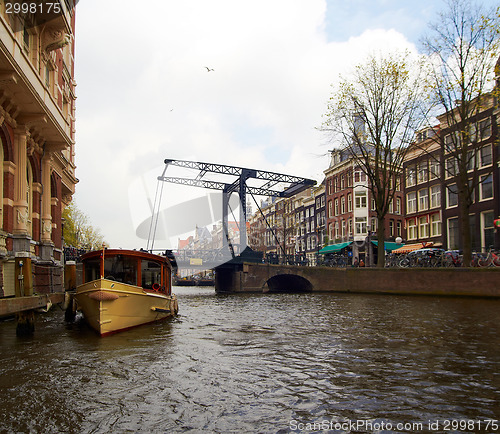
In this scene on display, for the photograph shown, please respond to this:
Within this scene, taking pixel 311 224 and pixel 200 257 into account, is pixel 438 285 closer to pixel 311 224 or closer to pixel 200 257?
pixel 200 257

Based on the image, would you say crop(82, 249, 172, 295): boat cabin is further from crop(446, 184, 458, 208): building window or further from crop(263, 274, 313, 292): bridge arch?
crop(446, 184, 458, 208): building window

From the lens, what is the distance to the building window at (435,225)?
1465 inches

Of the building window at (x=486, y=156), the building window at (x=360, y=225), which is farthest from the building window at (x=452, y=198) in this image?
the building window at (x=360, y=225)

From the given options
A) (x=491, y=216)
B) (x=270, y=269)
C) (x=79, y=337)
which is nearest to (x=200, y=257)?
(x=270, y=269)

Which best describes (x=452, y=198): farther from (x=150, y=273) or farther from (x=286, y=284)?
(x=150, y=273)

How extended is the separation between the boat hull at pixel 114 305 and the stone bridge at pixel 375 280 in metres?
15.2

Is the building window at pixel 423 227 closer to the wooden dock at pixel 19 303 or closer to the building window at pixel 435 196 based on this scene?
the building window at pixel 435 196

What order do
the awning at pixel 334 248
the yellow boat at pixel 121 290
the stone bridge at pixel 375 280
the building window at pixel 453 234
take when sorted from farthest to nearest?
the awning at pixel 334 248, the building window at pixel 453 234, the stone bridge at pixel 375 280, the yellow boat at pixel 121 290

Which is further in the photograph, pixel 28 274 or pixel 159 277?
pixel 159 277

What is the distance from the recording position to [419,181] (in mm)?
39125

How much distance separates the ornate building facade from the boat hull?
1678 mm

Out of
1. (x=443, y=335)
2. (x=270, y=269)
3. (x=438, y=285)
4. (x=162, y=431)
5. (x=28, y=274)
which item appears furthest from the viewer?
(x=270, y=269)

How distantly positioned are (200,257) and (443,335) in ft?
99.1

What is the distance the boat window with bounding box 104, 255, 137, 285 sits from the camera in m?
12.7
